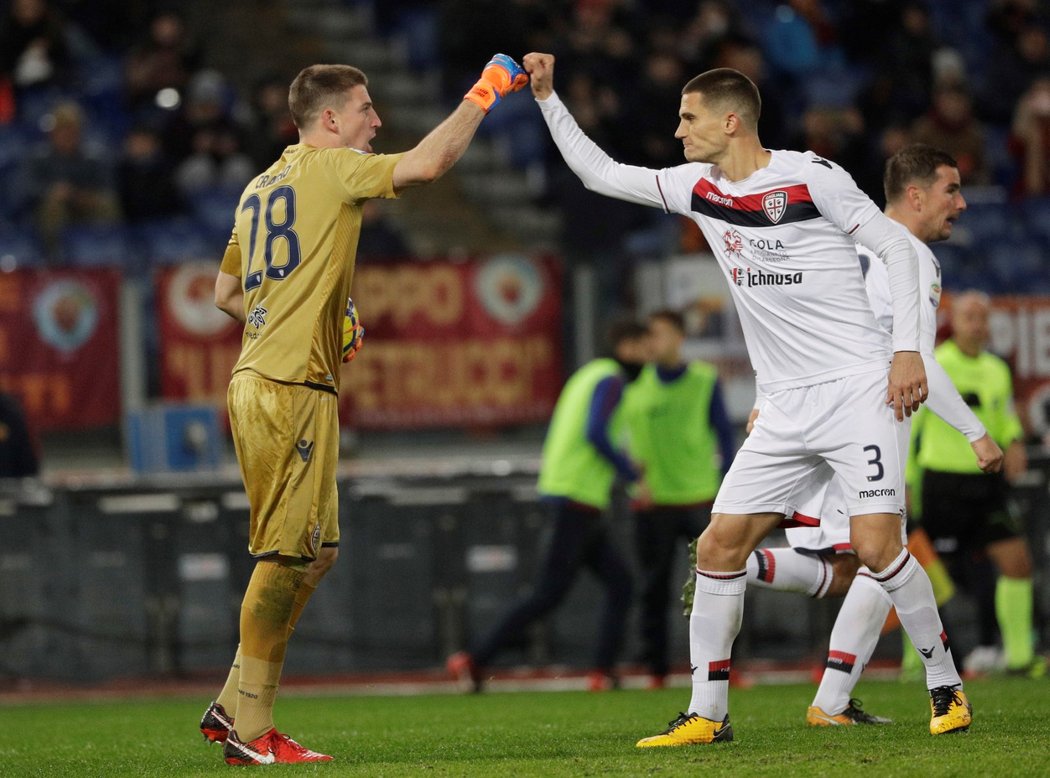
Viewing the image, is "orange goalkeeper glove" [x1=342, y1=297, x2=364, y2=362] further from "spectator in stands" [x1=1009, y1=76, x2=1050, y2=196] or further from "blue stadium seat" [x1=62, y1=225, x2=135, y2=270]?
"spectator in stands" [x1=1009, y1=76, x2=1050, y2=196]

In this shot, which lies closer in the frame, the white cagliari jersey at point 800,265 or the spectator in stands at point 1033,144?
the white cagliari jersey at point 800,265

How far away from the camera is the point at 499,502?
12758mm

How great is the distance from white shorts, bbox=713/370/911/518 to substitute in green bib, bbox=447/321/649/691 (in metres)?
4.74

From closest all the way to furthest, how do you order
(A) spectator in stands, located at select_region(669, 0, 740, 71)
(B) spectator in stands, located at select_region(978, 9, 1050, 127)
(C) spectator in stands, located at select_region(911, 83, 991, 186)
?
(C) spectator in stands, located at select_region(911, 83, 991, 186) < (A) spectator in stands, located at select_region(669, 0, 740, 71) < (B) spectator in stands, located at select_region(978, 9, 1050, 127)

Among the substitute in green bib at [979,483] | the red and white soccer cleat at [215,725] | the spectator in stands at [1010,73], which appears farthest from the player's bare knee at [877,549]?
the spectator in stands at [1010,73]

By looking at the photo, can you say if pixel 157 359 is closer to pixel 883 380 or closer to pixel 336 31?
pixel 336 31

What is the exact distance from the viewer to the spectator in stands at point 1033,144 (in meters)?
16.9

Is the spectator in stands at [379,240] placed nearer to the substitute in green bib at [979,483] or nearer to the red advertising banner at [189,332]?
the red advertising banner at [189,332]

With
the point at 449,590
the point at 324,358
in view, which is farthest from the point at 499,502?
the point at 324,358

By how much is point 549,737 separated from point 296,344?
203 centimetres

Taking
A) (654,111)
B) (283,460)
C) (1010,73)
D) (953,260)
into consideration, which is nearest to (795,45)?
(1010,73)

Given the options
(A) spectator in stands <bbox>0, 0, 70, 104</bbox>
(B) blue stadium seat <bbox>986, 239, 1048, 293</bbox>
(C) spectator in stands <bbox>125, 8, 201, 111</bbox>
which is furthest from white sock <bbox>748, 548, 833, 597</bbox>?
(A) spectator in stands <bbox>0, 0, 70, 104</bbox>

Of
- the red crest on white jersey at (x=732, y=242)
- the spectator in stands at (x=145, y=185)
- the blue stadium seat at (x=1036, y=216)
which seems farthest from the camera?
the spectator in stands at (x=145, y=185)

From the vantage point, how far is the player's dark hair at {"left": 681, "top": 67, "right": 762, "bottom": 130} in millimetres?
6535
